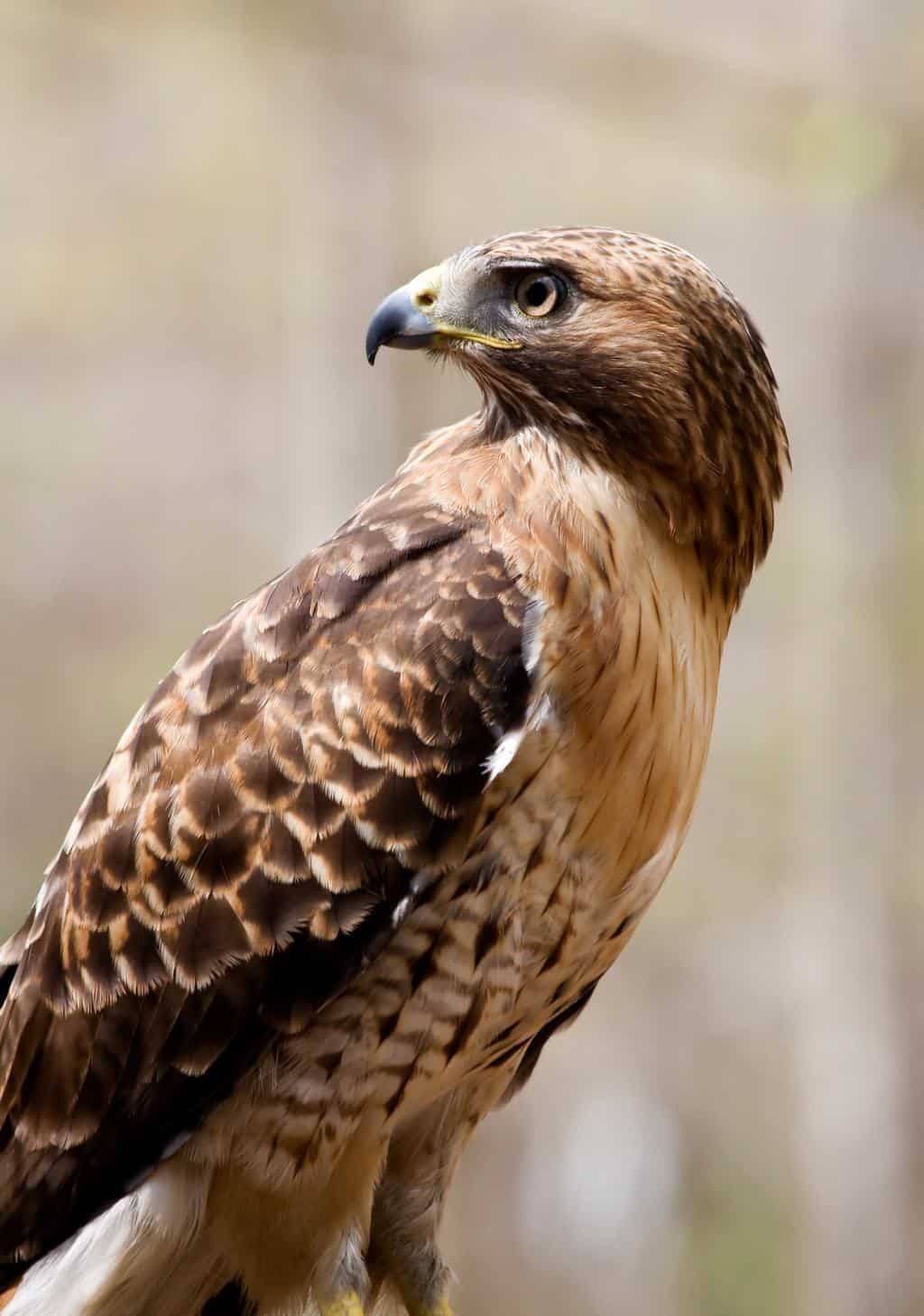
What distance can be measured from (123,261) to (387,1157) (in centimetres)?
280

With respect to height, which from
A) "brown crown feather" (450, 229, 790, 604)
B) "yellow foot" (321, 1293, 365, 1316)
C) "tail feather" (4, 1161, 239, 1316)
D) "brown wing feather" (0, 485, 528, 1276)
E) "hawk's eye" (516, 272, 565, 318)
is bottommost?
"yellow foot" (321, 1293, 365, 1316)

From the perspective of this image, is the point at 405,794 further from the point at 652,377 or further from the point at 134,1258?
the point at 134,1258

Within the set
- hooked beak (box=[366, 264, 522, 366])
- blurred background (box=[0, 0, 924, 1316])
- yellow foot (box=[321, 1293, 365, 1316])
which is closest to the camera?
hooked beak (box=[366, 264, 522, 366])

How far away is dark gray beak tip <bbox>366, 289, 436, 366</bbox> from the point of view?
5.27 ft

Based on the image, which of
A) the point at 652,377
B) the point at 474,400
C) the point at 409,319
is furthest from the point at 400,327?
the point at 474,400

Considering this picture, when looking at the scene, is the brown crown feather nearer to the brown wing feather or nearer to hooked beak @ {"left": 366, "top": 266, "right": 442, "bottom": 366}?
hooked beak @ {"left": 366, "top": 266, "right": 442, "bottom": 366}

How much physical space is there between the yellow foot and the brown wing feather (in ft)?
0.87

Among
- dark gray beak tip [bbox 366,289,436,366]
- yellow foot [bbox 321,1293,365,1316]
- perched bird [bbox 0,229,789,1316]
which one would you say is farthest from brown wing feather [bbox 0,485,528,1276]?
yellow foot [bbox 321,1293,365,1316]

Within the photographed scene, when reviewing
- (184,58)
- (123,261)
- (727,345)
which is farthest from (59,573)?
(727,345)

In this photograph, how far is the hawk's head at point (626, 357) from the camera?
1.54 m

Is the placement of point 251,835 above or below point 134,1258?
above

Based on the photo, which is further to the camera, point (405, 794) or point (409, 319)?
point (409, 319)

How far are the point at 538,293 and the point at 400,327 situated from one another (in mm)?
144

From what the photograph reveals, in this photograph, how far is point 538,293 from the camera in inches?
62.0
